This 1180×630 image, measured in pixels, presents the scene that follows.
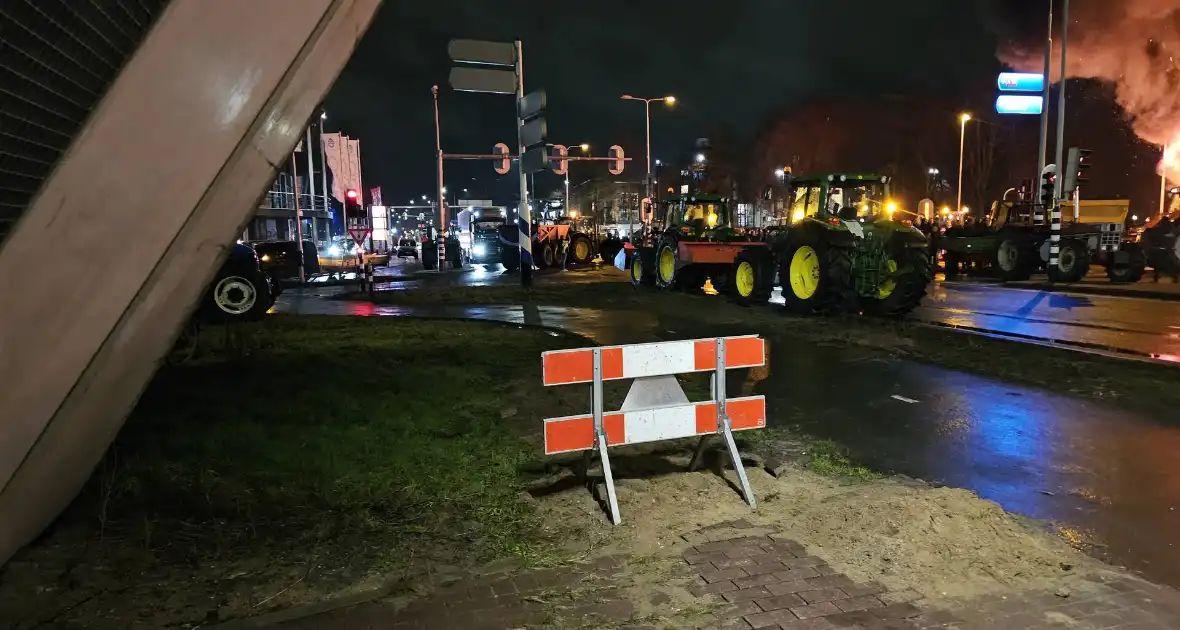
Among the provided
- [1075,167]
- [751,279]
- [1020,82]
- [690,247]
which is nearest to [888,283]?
[751,279]

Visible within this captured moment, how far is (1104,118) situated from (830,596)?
49.0 metres

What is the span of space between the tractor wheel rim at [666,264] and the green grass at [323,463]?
10963mm

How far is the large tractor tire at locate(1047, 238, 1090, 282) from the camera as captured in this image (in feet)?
73.0

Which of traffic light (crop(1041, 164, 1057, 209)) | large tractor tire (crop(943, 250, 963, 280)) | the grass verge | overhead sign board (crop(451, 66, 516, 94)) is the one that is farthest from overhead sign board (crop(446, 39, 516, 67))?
large tractor tire (crop(943, 250, 963, 280))

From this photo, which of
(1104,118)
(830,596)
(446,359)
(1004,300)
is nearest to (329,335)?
(446,359)

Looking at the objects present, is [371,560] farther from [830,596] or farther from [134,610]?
[830,596]

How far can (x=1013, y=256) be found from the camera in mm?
23922

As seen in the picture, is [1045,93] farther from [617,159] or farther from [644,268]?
[617,159]

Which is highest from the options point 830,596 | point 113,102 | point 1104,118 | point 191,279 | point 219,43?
point 1104,118

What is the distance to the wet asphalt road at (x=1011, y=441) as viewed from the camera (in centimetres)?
482

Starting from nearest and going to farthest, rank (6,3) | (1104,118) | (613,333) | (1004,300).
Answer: (6,3) < (613,333) < (1004,300) < (1104,118)

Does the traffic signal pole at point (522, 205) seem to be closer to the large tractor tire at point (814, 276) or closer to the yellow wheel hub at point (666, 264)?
the yellow wheel hub at point (666, 264)

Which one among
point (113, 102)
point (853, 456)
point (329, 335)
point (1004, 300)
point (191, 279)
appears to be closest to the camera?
point (113, 102)

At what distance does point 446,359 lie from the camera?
9977 millimetres
